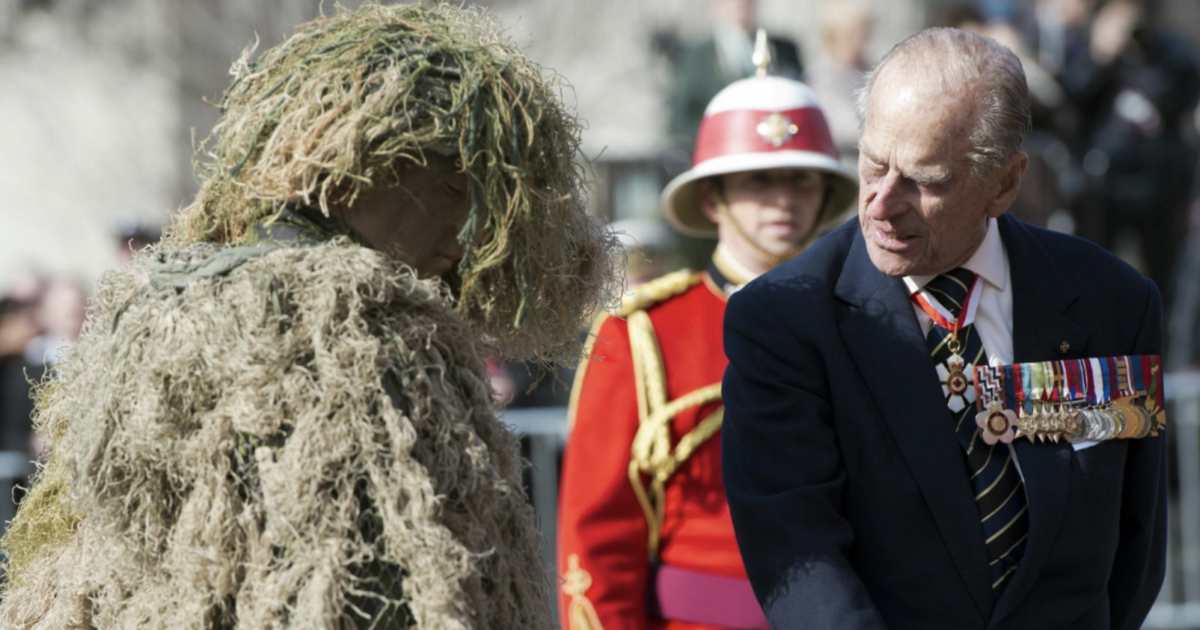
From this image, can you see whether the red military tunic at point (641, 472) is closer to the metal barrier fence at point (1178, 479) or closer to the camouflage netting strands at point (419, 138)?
the camouflage netting strands at point (419, 138)

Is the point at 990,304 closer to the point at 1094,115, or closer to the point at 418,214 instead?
the point at 418,214

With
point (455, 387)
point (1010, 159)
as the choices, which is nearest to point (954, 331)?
point (1010, 159)

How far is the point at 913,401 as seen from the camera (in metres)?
2.73

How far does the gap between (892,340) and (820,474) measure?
30 centimetres

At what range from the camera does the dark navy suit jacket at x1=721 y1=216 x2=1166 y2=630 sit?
2670 mm

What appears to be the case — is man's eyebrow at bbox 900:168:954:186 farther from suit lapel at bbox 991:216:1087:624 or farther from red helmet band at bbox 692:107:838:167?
red helmet band at bbox 692:107:838:167

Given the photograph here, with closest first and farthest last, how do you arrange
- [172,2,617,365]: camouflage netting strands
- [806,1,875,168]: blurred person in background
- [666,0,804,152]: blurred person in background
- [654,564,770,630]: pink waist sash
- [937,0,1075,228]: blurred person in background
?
[172,2,617,365]: camouflage netting strands, [654,564,770,630]: pink waist sash, [666,0,804,152]: blurred person in background, [806,1,875,168]: blurred person in background, [937,0,1075,228]: blurred person in background

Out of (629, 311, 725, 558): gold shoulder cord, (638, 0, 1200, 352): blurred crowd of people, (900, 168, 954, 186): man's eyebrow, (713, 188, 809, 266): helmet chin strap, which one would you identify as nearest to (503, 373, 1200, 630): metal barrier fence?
(638, 0, 1200, 352): blurred crowd of people

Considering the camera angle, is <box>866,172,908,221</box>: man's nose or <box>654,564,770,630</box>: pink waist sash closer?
<box>866,172,908,221</box>: man's nose

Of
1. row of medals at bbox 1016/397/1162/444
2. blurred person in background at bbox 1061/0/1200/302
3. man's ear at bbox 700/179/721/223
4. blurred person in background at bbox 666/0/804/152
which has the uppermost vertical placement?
blurred person in background at bbox 666/0/804/152

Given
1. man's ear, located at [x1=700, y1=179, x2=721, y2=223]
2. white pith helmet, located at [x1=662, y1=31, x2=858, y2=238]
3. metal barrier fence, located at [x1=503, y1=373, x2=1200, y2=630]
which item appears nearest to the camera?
white pith helmet, located at [x1=662, y1=31, x2=858, y2=238]

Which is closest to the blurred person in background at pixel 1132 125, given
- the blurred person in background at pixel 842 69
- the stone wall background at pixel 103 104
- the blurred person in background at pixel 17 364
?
the blurred person in background at pixel 842 69

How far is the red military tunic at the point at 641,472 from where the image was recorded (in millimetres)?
3893

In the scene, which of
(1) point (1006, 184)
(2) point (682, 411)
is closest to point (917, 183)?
(1) point (1006, 184)
